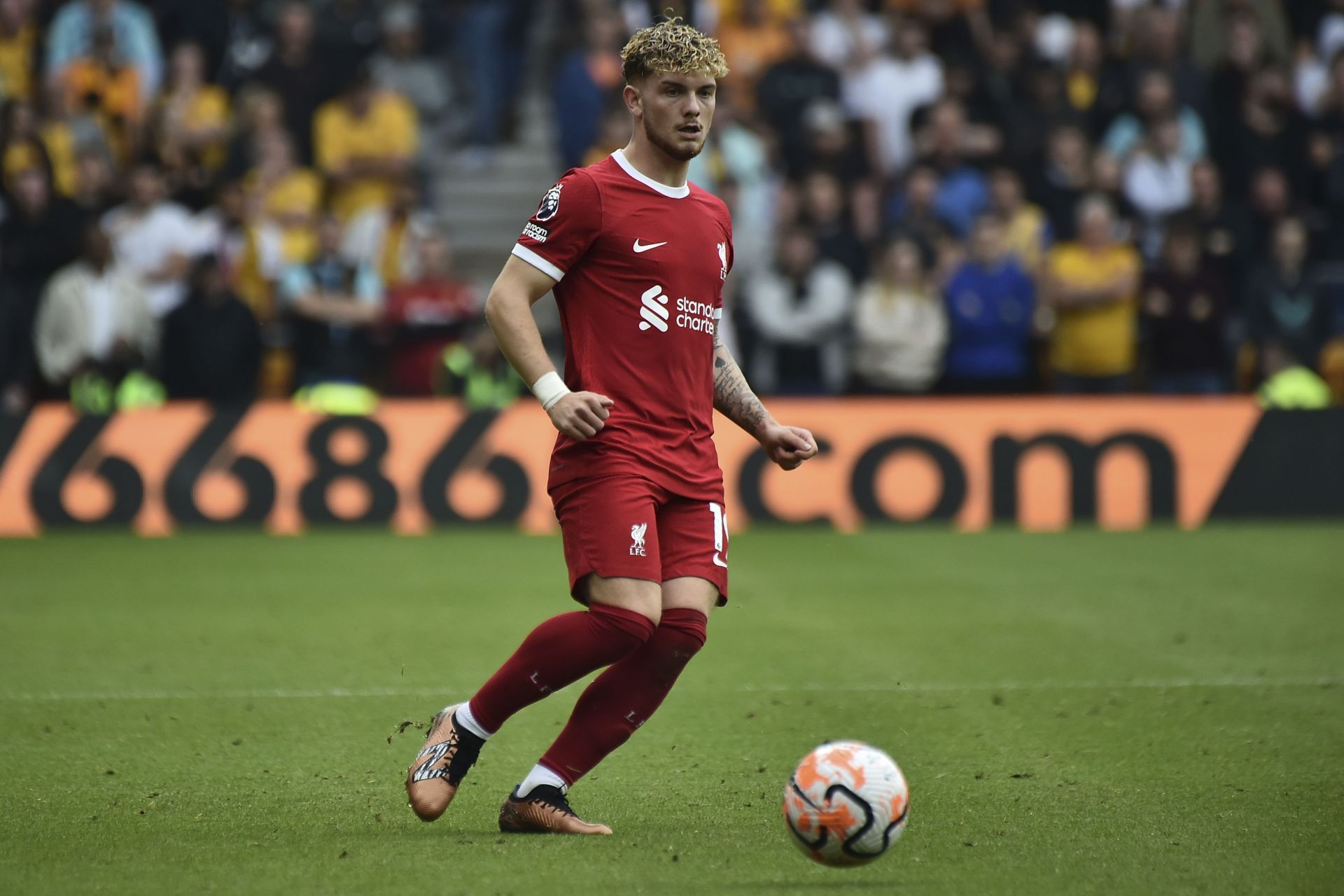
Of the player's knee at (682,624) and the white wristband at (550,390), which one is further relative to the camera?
the player's knee at (682,624)

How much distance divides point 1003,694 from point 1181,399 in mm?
7243

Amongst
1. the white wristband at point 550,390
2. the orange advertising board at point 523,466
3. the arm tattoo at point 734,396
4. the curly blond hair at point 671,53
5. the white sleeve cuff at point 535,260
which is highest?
the curly blond hair at point 671,53

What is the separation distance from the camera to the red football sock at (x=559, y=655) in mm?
5117

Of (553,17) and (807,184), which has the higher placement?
(553,17)

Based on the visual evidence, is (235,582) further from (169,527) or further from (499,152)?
(499,152)

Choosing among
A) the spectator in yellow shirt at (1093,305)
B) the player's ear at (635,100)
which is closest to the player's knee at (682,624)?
the player's ear at (635,100)

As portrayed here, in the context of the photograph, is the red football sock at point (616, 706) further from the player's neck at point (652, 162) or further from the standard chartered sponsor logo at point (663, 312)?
the player's neck at point (652, 162)

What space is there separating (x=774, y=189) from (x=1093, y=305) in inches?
116

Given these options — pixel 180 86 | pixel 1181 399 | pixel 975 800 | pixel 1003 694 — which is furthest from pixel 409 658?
pixel 180 86

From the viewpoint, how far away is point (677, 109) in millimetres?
5191

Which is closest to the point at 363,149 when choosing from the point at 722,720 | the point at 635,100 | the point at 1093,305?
the point at 1093,305

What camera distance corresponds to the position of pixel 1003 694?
7.66 meters

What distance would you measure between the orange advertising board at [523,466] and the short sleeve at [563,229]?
849cm

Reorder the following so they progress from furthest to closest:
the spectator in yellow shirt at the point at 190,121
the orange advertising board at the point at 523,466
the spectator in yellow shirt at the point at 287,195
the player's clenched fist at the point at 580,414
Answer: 1. the spectator in yellow shirt at the point at 190,121
2. the spectator in yellow shirt at the point at 287,195
3. the orange advertising board at the point at 523,466
4. the player's clenched fist at the point at 580,414
